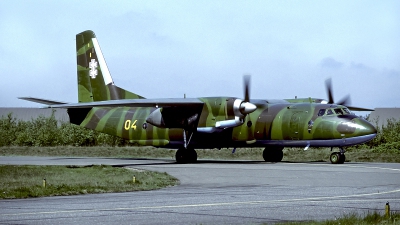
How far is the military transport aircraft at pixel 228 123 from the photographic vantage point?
3375cm

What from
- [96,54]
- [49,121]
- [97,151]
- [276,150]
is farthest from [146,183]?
[49,121]

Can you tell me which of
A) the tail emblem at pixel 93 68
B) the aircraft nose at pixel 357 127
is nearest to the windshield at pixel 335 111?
the aircraft nose at pixel 357 127

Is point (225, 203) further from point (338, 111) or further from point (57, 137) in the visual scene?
point (57, 137)

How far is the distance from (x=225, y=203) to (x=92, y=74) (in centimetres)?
2796

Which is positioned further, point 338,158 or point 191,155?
point 191,155

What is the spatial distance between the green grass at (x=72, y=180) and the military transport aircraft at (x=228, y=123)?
191 inches

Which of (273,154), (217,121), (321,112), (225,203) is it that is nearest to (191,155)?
(217,121)

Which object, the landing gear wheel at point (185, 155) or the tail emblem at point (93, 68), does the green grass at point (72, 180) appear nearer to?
the landing gear wheel at point (185, 155)

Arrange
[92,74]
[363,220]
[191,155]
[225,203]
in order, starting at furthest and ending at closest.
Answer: [92,74]
[191,155]
[225,203]
[363,220]

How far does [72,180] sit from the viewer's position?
24.4 m

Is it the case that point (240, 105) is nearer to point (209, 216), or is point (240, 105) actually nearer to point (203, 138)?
point (203, 138)

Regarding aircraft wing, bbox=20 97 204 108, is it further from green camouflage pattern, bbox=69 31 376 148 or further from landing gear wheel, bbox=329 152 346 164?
landing gear wheel, bbox=329 152 346 164

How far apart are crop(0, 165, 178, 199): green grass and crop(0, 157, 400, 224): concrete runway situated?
1.13 metres

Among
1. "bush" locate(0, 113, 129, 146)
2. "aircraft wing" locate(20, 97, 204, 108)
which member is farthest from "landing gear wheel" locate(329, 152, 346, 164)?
"bush" locate(0, 113, 129, 146)
